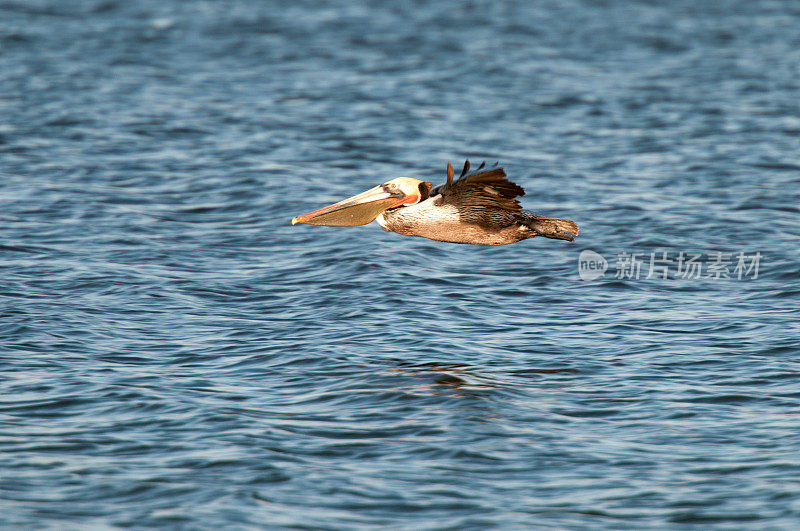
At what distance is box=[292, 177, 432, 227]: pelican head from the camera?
1023 cm

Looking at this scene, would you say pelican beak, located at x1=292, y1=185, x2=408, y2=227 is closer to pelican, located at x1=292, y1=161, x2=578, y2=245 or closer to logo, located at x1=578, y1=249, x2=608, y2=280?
pelican, located at x1=292, y1=161, x2=578, y2=245

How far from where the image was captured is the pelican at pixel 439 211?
33.4 feet

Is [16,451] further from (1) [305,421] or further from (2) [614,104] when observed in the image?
(2) [614,104]

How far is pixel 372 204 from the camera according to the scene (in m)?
10.3

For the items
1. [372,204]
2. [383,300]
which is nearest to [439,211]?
[372,204]

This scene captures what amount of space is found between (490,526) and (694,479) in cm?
195

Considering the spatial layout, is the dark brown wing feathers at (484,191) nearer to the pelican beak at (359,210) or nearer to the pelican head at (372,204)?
the pelican head at (372,204)

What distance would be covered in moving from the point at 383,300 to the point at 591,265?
11.2ft

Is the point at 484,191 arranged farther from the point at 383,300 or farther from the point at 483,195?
the point at 383,300

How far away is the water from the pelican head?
5.88ft

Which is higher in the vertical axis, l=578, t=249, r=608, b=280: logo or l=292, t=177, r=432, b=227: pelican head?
l=292, t=177, r=432, b=227: pelican head

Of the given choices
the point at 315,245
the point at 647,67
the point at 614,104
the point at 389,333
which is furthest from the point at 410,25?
the point at 389,333

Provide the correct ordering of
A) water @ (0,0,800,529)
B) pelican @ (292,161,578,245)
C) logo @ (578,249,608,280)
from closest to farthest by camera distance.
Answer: water @ (0,0,800,529) → pelican @ (292,161,578,245) → logo @ (578,249,608,280)

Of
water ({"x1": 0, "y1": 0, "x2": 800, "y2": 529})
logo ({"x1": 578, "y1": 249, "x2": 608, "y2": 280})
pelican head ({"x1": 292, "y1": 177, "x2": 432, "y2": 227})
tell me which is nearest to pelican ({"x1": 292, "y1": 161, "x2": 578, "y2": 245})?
pelican head ({"x1": 292, "y1": 177, "x2": 432, "y2": 227})
